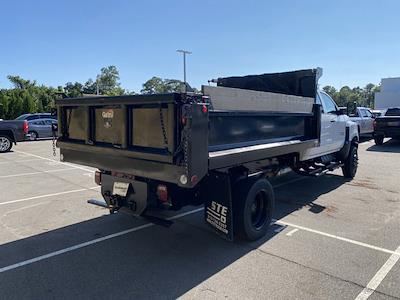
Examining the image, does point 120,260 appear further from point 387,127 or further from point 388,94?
point 388,94

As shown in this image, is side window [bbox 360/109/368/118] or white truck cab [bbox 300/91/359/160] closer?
white truck cab [bbox 300/91/359/160]

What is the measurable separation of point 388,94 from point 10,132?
6853 centimetres

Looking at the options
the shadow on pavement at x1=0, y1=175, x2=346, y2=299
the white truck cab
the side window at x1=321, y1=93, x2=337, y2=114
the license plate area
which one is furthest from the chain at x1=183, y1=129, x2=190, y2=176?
the side window at x1=321, y1=93, x2=337, y2=114

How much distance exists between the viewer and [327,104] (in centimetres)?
838

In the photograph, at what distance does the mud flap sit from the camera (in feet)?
14.8

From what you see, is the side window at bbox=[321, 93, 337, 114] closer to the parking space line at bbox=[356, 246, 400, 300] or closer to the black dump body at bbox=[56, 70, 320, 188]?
the black dump body at bbox=[56, 70, 320, 188]

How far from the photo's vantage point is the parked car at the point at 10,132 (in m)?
15.9

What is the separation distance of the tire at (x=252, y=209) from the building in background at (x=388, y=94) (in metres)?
69.6

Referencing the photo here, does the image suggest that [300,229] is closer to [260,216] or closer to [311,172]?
[260,216]

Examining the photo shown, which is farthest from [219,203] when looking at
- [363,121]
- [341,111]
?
[363,121]

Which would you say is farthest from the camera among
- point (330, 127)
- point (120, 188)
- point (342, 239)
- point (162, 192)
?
point (330, 127)

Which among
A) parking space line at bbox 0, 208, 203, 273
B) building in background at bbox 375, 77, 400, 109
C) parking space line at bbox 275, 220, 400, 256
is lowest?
parking space line at bbox 275, 220, 400, 256

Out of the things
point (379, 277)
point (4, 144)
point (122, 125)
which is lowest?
point (379, 277)

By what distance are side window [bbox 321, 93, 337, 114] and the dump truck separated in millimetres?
2199
